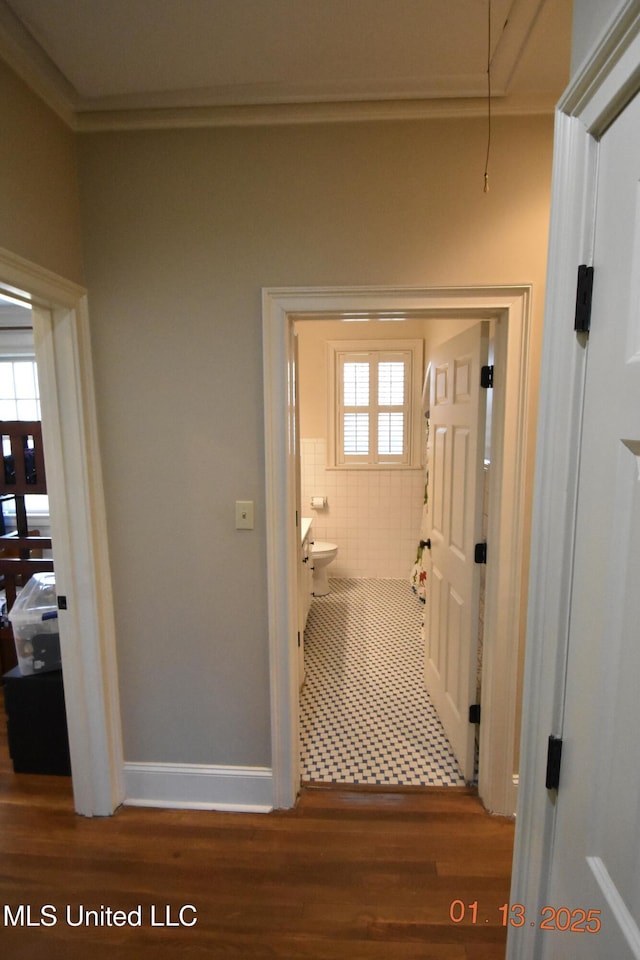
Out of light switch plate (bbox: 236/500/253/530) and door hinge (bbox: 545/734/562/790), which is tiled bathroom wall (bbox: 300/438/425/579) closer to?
light switch plate (bbox: 236/500/253/530)

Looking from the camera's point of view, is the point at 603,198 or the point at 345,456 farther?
the point at 345,456

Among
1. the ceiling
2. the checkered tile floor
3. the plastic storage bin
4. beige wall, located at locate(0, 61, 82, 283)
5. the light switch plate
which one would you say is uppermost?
the ceiling

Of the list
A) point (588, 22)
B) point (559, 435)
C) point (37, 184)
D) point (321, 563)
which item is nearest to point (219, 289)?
point (37, 184)

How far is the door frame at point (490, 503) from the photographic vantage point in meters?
1.49

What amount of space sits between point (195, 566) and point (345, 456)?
2.67m

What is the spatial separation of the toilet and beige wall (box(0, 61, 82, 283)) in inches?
108

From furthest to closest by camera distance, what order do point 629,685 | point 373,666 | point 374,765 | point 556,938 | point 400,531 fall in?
point 400,531, point 373,666, point 374,765, point 556,938, point 629,685

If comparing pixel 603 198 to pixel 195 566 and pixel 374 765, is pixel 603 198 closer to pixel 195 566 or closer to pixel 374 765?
pixel 195 566

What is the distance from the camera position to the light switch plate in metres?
1.61

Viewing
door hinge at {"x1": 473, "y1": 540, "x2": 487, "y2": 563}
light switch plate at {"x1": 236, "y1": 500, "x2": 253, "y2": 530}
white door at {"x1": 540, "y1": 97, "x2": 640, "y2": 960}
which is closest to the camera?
white door at {"x1": 540, "y1": 97, "x2": 640, "y2": 960}

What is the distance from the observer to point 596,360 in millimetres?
664

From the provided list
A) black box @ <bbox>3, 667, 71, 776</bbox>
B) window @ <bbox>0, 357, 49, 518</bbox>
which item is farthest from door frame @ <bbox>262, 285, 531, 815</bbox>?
window @ <bbox>0, 357, 49, 518</bbox>

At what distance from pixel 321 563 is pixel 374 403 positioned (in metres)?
1.64

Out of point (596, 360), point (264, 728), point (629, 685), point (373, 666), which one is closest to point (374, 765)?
point (264, 728)
